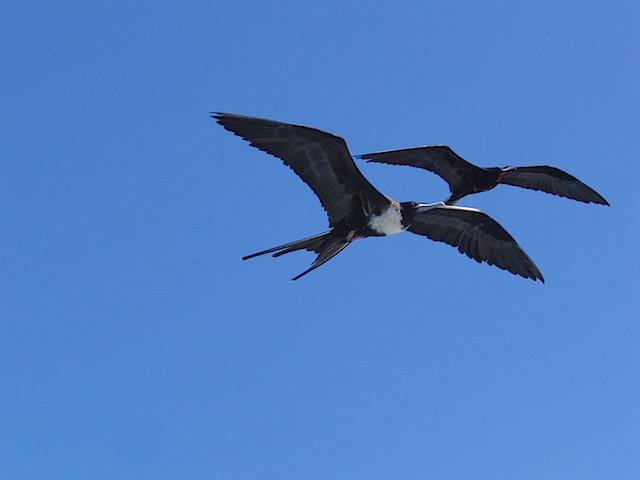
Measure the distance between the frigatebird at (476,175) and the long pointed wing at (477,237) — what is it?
38.5 inches

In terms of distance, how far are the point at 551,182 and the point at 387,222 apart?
4.85 meters

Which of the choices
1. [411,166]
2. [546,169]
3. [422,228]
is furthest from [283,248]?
[546,169]

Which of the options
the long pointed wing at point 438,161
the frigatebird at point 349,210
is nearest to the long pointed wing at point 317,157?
the frigatebird at point 349,210

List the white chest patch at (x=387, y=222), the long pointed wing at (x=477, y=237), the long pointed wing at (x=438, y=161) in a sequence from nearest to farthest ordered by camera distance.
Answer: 1. the white chest patch at (x=387, y=222)
2. the long pointed wing at (x=477, y=237)
3. the long pointed wing at (x=438, y=161)

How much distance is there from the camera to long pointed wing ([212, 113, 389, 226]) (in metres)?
10.3

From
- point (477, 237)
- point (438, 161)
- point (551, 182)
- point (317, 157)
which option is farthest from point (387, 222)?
point (551, 182)

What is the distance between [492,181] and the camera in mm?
15086

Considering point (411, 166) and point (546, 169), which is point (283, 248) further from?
point (546, 169)

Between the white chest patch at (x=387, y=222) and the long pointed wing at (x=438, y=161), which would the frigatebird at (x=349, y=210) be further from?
the long pointed wing at (x=438, y=161)

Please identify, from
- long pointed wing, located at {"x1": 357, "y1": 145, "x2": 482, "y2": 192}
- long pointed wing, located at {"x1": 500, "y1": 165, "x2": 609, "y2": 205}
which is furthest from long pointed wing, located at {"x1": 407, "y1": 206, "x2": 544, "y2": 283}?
long pointed wing, located at {"x1": 500, "y1": 165, "x2": 609, "y2": 205}

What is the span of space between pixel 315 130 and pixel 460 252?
4265 mm

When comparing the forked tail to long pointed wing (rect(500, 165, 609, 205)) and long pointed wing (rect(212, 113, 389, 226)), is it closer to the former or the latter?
long pointed wing (rect(212, 113, 389, 226))

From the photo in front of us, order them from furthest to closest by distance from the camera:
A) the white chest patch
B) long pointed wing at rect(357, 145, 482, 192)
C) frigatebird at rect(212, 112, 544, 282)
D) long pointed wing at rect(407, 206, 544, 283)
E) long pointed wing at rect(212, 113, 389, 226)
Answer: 1. long pointed wing at rect(357, 145, 482, 192)
2. long pointed wing at rect(407, 206, 544, 283)
3. the white chest patch
4. frigatebird at rect(212, 112, 544, 282)
5. long pointed wing at rect(212, 113, 389, 226)

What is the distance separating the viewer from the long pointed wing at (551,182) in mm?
15508
